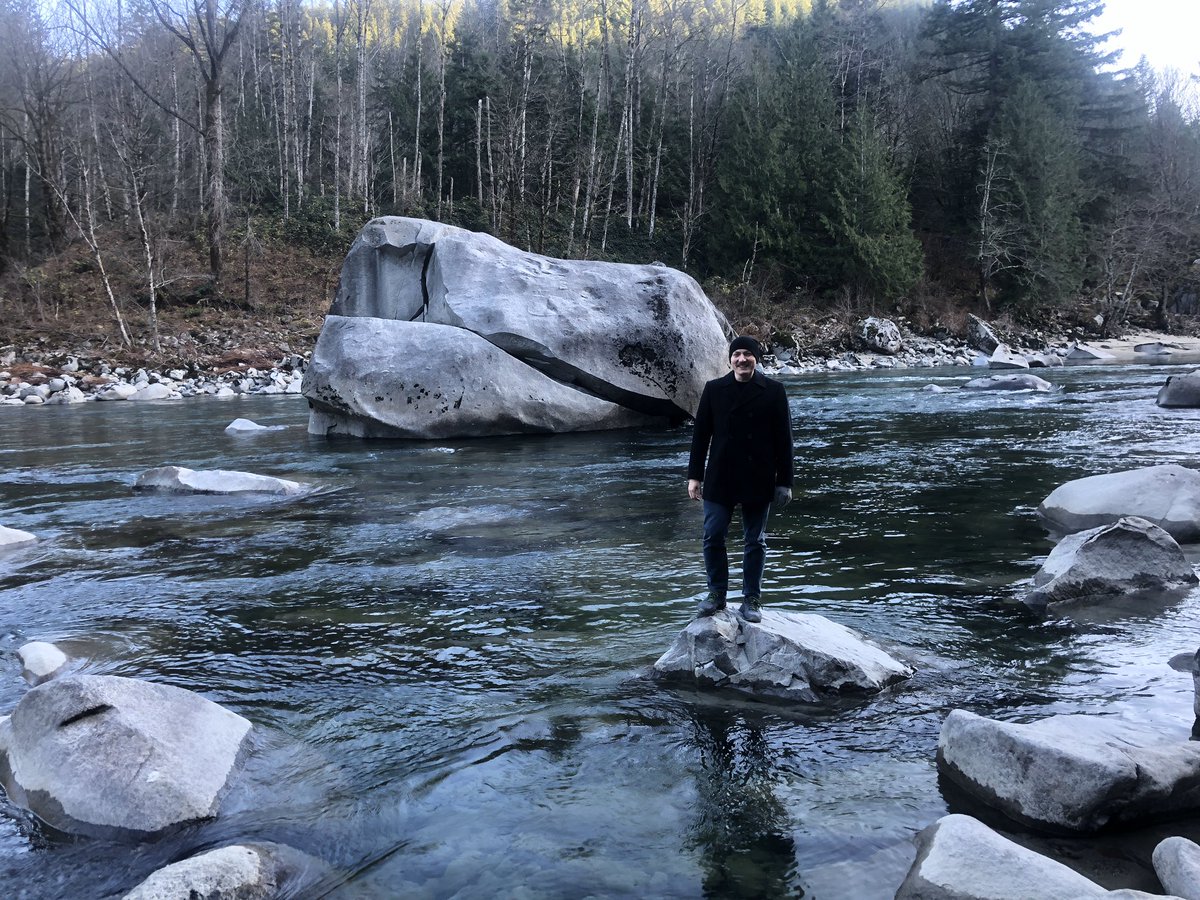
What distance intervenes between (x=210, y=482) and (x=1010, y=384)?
18011mm

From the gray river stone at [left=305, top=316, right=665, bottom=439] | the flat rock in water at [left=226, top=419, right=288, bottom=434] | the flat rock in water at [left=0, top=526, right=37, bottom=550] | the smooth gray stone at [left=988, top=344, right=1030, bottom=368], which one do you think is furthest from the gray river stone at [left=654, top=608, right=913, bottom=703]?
the smooth gray stone at [left=988, top=344, right=1030, bottom=368]

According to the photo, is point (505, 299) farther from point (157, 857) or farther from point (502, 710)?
point (157, 857)

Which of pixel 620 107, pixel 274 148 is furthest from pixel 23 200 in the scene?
pixel 620 107

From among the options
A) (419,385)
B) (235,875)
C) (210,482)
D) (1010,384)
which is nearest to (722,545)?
(235,875)

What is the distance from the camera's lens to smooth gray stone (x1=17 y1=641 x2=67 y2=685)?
4836 mm

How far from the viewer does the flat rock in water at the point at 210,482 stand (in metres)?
10.2

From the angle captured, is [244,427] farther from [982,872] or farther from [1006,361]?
[1006,361]

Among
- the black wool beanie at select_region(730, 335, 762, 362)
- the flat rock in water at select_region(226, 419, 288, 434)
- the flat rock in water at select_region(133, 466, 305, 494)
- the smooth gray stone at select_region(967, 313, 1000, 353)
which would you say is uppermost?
the smooth gray stone at select_region(967, 313, 1000, 353)

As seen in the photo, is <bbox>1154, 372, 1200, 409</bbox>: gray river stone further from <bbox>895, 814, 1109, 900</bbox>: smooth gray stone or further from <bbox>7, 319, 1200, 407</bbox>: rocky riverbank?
<bbox>895, 814, 1109, 900</bbox>: smooth gray stone

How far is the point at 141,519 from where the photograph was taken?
8883 mm

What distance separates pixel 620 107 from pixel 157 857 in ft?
154

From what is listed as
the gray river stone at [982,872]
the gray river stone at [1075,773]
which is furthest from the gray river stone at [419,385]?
the gray river stone at [982,872]

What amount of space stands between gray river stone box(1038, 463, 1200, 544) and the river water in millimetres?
392

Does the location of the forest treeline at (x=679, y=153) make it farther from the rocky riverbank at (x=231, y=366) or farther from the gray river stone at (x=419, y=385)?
the gray river stone at (x=419, y=385)
